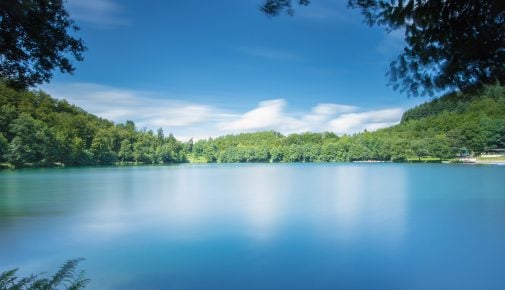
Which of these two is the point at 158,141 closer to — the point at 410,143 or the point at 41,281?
the point at 410,143

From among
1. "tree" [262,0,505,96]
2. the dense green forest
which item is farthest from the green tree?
"tree" [262,0,505,96]

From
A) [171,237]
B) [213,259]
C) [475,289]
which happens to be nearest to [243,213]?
→ [171,237]

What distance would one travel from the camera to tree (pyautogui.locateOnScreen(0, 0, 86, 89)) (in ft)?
14.4

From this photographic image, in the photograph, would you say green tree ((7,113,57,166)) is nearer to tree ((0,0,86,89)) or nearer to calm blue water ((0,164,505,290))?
calm blue water ((0,164,505,290))

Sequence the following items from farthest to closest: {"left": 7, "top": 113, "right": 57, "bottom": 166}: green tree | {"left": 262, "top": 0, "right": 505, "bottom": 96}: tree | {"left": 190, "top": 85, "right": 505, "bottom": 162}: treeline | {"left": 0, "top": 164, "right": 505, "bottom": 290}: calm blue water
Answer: {"left": 190, "top": 85, "right": 505, "bottom": 162}: treeline → {"left": 7, "top": 113, "right": 57, "bottom": 166}: green tree → {"left": 0, "top": 164, "right": 505, "bottom": 290}: calm blue water → {"left": 262, "top": 0, "right": 505, "bottom": 96}: tree

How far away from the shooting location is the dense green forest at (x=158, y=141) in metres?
51.0

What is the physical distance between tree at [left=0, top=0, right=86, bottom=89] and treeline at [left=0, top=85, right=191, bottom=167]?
30537 millimetres

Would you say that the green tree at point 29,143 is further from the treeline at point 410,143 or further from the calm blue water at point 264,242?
the treeline at point 410,143

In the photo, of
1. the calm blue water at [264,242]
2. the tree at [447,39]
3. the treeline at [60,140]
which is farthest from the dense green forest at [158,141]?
the tree at [447,39]

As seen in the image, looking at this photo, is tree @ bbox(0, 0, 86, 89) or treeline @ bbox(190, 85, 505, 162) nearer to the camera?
tree @ bbox(0, 0, 86, 89)

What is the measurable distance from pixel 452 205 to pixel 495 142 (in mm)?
56207

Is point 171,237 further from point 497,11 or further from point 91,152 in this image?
point 91,152

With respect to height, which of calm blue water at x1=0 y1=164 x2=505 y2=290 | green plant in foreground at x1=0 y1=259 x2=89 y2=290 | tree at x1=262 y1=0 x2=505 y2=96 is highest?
tree at x1=262 y1=0 x2=505 y2=96

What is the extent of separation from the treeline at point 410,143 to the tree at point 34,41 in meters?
38.1
